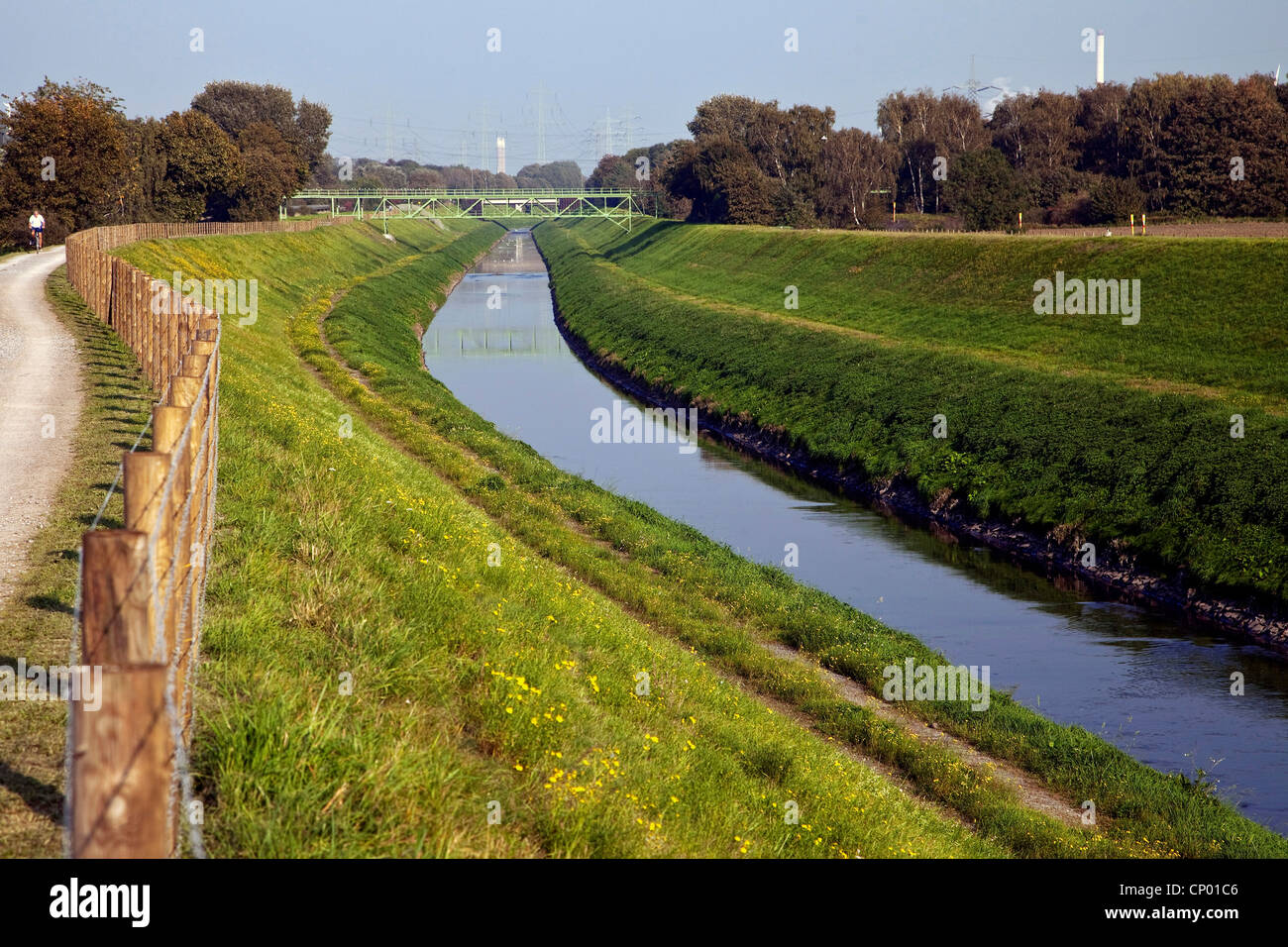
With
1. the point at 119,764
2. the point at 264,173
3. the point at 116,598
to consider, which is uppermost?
the point at 264,173

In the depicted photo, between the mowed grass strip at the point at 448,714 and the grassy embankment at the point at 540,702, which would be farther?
the grassy embankment at the point at 540,702

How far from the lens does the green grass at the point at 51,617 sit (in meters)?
6.36

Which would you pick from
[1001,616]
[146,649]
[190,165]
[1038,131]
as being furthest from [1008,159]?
[146,649]

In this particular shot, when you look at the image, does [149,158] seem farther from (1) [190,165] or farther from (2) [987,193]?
(2) [987,193]

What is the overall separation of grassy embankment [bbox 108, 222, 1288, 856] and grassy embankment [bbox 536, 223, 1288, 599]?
8.18 m

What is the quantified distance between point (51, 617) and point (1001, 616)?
17.4 m

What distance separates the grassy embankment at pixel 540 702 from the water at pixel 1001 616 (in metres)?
1.73

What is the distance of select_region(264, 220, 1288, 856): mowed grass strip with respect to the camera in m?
13.1

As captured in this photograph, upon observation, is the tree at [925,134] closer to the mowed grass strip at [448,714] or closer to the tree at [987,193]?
the tree at [987,193]

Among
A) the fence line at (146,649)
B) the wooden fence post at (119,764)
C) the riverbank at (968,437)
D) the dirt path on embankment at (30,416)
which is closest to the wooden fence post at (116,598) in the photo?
the fence line at (146,649)

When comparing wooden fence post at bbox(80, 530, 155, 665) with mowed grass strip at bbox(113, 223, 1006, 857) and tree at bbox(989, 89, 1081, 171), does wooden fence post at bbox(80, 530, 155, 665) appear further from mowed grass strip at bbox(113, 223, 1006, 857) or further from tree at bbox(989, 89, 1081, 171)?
tree at bbox(989, 89, 1081, 171)

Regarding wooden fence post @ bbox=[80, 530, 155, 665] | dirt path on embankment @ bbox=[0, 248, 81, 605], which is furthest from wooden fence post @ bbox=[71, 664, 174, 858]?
dirt path on embankment @ bbox=[0, 248, 81, 605]

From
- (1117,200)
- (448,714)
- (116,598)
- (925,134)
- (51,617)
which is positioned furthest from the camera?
(925,134)

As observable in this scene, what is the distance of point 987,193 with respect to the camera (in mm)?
73500
